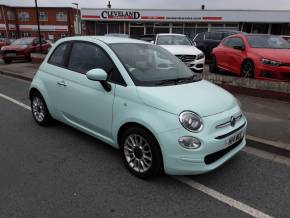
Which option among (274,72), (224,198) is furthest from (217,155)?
(274,72)

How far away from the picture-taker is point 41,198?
2969 mm

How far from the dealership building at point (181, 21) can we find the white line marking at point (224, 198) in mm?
32164

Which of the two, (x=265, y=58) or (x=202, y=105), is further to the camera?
(x=265, y=58)

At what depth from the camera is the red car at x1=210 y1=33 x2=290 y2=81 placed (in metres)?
6.90

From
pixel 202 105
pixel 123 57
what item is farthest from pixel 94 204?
pixel 123 57

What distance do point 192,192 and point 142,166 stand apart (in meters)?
0.68

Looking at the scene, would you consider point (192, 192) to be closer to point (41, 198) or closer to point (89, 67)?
point (41, 198)

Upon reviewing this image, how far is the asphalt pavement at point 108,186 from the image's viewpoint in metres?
2.81

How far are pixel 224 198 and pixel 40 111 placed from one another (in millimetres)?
3721

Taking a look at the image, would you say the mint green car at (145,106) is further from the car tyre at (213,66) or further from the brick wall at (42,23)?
the brick wall at (42,23)

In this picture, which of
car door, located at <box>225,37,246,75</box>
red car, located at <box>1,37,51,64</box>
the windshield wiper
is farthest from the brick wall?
the windshield wiper

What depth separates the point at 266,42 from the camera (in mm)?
8023

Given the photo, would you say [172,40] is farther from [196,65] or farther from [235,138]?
[235,138]

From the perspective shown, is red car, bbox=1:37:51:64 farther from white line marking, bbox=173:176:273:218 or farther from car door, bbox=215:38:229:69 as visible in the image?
white line marking, bbox=173:176:273:218
